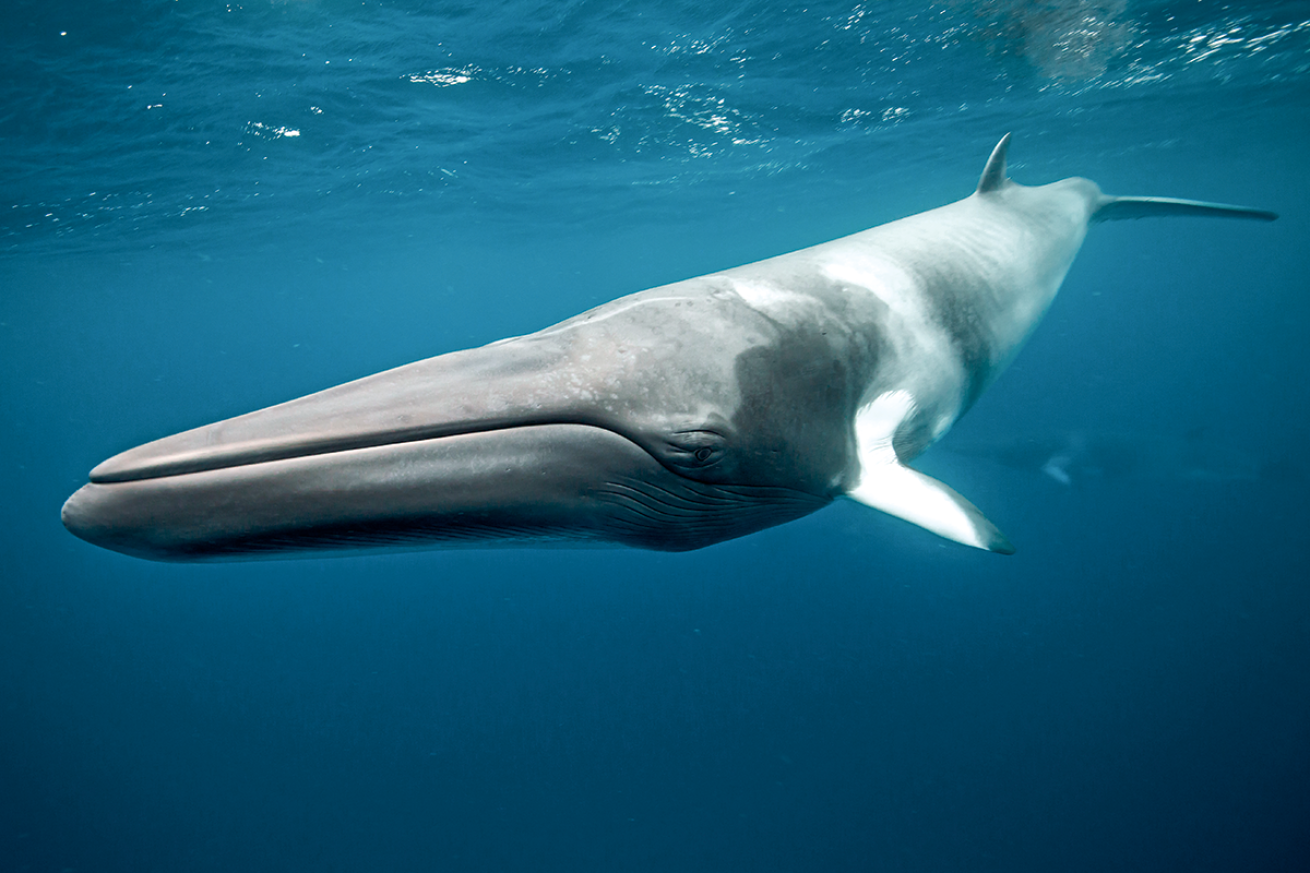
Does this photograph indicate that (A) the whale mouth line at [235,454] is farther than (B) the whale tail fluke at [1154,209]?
No

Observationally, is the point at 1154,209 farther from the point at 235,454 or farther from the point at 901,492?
the point at 235,454

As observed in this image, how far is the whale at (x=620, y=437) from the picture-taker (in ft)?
8.33

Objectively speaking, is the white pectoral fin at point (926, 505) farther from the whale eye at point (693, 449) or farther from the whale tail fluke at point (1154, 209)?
the whale tail fluke at point (1154, 209)

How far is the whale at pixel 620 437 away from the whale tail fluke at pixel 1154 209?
5.79 metres

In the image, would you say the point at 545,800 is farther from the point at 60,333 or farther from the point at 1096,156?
the point at 60,333

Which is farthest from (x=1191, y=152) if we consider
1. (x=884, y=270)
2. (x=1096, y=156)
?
(x=884, y=270)

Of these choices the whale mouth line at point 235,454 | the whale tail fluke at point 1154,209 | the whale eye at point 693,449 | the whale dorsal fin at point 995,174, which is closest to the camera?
the whale mouth line at point 235,454

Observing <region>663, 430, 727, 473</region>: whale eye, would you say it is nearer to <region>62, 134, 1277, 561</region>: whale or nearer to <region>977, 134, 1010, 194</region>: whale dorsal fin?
<region>62, 134, 1277, 561</region>: whale

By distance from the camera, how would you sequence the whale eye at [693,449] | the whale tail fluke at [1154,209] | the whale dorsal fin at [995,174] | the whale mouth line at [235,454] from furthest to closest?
the whale tail fluke at [1154,209], the whale dorsal fin at [995,174], the whale eye at [693,449], the whale mouth line at [235,454]

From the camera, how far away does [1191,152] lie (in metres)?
37.5

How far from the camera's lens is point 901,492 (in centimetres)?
418

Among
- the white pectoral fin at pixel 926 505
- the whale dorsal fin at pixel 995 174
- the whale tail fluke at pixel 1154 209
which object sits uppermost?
→ the whale dorsal fin at pixel 995 174

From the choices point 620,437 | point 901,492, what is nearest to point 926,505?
point 901,492

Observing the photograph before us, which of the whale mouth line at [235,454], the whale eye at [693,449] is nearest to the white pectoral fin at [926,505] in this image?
the whale eye at [693,449]
